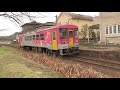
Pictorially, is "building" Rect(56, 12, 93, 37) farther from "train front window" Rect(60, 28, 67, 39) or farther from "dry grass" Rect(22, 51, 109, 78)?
"dry grass" Rect(22, 51, 109, 78)

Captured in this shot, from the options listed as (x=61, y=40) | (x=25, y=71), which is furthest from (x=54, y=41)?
(x=25, y=71)

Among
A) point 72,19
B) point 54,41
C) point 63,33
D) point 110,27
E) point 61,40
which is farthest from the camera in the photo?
point 72,19

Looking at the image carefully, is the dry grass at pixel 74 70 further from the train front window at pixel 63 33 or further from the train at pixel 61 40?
the train front window at pixel 63 33

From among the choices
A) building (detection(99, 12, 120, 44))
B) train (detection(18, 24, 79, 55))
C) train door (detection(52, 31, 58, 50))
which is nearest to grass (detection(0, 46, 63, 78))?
train (detection(18, 24, 79, 55))

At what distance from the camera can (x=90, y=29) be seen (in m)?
38.1

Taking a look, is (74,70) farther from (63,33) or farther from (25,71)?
(63,33)

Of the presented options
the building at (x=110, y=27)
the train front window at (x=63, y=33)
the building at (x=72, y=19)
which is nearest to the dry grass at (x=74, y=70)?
the train front window at (x=63, y=33)

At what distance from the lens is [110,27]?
93.0 feet

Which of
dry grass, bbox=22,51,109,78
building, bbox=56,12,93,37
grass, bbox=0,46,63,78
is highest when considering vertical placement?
building, bbox=56,12,93,37

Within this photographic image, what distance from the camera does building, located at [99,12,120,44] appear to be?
2686 cm

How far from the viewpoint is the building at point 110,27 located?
88.1 feet
